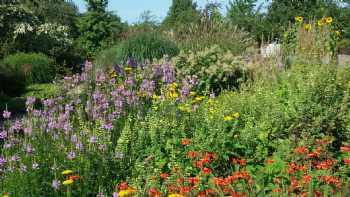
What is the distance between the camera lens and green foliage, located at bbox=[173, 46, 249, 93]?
860 centimetres

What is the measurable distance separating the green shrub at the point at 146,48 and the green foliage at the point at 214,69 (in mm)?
1994

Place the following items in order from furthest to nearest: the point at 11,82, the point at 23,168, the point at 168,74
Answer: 1. the point at 11,82
2. the point at 168,74
3. the point at 23,168

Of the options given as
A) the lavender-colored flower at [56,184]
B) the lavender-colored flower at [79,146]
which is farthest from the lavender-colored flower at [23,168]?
the lavender-colored flower at [79,146]

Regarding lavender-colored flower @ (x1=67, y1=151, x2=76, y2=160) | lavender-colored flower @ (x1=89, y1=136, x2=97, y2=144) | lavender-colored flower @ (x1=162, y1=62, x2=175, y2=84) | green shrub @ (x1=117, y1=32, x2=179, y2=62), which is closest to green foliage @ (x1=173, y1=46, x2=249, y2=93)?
lavender-colored flower @ (x1=162, y1=62, x2=175, y2=84)

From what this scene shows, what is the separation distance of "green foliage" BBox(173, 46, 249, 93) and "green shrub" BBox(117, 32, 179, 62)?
6.54ft

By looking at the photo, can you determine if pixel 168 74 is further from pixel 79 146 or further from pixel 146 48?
pixel 146 48

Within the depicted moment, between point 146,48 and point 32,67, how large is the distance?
5.87 meters

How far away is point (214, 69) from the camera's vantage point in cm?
855

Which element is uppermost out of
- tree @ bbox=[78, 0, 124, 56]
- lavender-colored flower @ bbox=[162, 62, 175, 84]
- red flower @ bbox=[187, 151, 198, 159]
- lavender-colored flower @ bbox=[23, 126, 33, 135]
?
tree @ bbox=[78, 0, 124, 56]

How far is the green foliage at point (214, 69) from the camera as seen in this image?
28.2 ft

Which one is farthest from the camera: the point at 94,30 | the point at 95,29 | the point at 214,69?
the point at 94,30

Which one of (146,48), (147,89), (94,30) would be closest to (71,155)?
(147,89)

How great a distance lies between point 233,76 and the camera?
29.2ft

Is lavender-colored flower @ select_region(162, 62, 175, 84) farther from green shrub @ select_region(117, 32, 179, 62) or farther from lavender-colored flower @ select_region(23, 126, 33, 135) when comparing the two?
green shrub @ select_region(117, 32, 179, 62)
